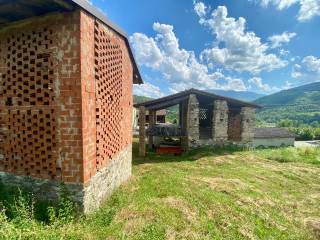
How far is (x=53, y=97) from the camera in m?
4.74

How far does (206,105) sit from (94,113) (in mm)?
15276

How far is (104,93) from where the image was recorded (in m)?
5.96

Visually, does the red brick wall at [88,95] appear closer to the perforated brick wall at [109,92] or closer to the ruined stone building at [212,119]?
the perforated brick wall at [109,92]

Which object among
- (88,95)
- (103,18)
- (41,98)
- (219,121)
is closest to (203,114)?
(219,121)

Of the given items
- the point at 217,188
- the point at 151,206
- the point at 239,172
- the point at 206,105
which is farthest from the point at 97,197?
the point at 206,105

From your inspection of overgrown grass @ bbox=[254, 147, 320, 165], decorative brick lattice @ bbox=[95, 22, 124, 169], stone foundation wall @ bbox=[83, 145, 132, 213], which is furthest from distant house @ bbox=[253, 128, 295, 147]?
decorative brick lattice @ bbox=[95, 22, 124, 169]

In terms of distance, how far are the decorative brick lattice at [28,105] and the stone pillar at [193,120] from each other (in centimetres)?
1224

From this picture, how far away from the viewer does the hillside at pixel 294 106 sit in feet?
407

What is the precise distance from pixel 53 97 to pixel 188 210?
422 centimetres

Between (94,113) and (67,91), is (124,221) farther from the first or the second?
(67,91)

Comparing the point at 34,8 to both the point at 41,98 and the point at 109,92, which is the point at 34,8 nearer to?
the point at 41,98

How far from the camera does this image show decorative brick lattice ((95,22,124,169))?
549cm

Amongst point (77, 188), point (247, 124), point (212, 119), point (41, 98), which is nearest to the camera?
point (77, 188)

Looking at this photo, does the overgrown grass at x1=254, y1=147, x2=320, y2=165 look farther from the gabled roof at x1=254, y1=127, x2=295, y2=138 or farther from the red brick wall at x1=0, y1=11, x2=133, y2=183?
the red brick wall at x1=0, y1=11, x2=133, y2=183
